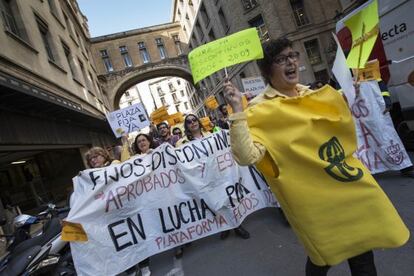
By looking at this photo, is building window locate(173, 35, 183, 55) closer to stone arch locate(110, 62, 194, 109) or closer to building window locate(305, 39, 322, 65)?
stone arch locate(110, 62, 194, 109)

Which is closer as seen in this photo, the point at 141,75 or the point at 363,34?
the point at 363,34

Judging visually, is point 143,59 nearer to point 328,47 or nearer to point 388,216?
point 328,47

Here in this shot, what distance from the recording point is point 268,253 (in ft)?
12.0

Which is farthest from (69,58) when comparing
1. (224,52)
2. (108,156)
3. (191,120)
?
(224,52)

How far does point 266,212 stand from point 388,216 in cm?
331

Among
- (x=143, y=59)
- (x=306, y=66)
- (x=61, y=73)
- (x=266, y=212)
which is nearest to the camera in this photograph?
(x=266, y=212)

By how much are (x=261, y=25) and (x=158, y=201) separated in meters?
22.9

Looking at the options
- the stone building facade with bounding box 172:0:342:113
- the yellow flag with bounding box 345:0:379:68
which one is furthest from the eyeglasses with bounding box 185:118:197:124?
the stone building facade with bounding box 172:0:342:113

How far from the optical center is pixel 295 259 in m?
3.33

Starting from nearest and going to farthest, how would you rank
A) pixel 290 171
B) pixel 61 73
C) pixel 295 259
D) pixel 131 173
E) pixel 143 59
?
pixel 290 171 < pixel 295 259 < pixel 131 173 < pixel 61 73 < pixel 143 59

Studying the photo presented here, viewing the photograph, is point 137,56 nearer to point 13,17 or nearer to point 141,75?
point 141,75

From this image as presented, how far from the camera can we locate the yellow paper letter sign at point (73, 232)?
3866 mm

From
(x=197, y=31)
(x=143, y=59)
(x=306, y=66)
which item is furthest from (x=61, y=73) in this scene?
(x=143, y=59)

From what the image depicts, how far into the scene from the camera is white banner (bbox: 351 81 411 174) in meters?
4.74
